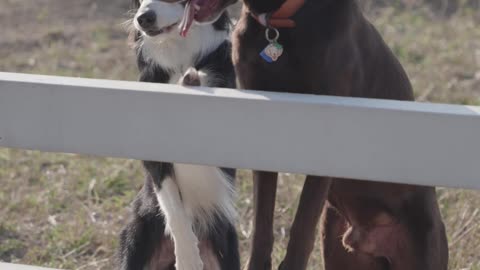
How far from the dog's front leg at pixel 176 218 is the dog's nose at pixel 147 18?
65 centimetres

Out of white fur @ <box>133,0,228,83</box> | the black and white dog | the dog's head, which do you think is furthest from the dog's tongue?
white fur @ <box>133,0,228,83</box>

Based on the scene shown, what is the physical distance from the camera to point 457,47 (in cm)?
704

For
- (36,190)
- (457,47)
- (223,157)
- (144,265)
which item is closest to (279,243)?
(144,265)

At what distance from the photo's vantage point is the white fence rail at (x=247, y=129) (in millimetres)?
1969

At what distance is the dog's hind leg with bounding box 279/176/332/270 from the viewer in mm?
2758

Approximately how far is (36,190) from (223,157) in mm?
2899

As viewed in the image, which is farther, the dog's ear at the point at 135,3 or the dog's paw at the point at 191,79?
the dog's ear at the point at 135,3

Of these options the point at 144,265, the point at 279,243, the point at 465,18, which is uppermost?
the point at 144,265

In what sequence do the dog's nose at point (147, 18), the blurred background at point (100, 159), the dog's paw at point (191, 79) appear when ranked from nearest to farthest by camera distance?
the dog's nose at point (147, 18) < the dog's paw at point (191, 79) < the blurred background at point (100, 159)

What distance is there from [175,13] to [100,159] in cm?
245

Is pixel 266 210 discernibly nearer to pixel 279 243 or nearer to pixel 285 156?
pixel 285 156

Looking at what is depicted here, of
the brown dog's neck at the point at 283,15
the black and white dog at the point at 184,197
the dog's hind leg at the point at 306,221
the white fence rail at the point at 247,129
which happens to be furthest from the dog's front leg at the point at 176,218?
the white fence rail at the point at 247,129

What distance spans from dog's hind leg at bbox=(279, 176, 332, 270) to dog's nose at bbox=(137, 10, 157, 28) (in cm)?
71

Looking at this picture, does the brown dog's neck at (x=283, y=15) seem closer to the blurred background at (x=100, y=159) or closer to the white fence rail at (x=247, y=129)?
the white fence rail at (x=247, y=129)
